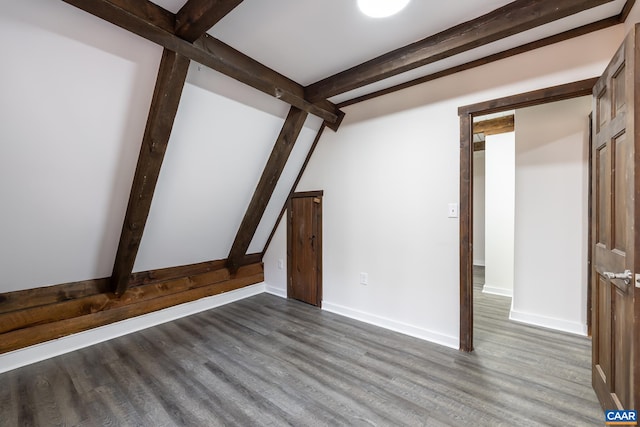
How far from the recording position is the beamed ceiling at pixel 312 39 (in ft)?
5.42

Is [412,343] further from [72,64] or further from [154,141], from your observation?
[72,64]

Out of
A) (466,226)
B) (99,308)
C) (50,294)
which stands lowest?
(99,308)

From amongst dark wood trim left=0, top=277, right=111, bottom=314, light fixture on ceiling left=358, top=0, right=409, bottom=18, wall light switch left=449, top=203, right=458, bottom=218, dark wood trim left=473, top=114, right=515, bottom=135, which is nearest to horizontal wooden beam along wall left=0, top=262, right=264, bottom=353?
dark wood trim left=0, top=277, right=111, bottom=314

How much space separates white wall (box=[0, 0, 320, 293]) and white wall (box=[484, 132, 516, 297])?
11.0 feet

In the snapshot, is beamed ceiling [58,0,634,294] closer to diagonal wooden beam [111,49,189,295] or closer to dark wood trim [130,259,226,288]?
diagonal wooden beam [111,49,189,295]

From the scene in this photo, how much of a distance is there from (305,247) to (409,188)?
1.63 metres

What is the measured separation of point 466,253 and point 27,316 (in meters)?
3.87

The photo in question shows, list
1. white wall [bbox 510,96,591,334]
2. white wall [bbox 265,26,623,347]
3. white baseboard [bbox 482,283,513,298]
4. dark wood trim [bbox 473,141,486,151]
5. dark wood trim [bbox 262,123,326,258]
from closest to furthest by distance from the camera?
white wall [bbox 265,26,623,347]
white wall [bbox 510,96,591,334]
dark wood trim [bbox 262,123,326,258]
white baseboard [bbox 482,283,513,298]
dark wood trim [bbox 473,141,486,151]

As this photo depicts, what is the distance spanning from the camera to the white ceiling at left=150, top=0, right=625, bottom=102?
1.71m

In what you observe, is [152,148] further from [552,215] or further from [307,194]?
[552,215]

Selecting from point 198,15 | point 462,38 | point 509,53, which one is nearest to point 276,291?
point 198,15

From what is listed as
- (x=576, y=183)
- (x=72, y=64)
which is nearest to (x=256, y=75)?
(x=72, y=64)

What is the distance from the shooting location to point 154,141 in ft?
6.61

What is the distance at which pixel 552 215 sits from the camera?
278 centimetres
